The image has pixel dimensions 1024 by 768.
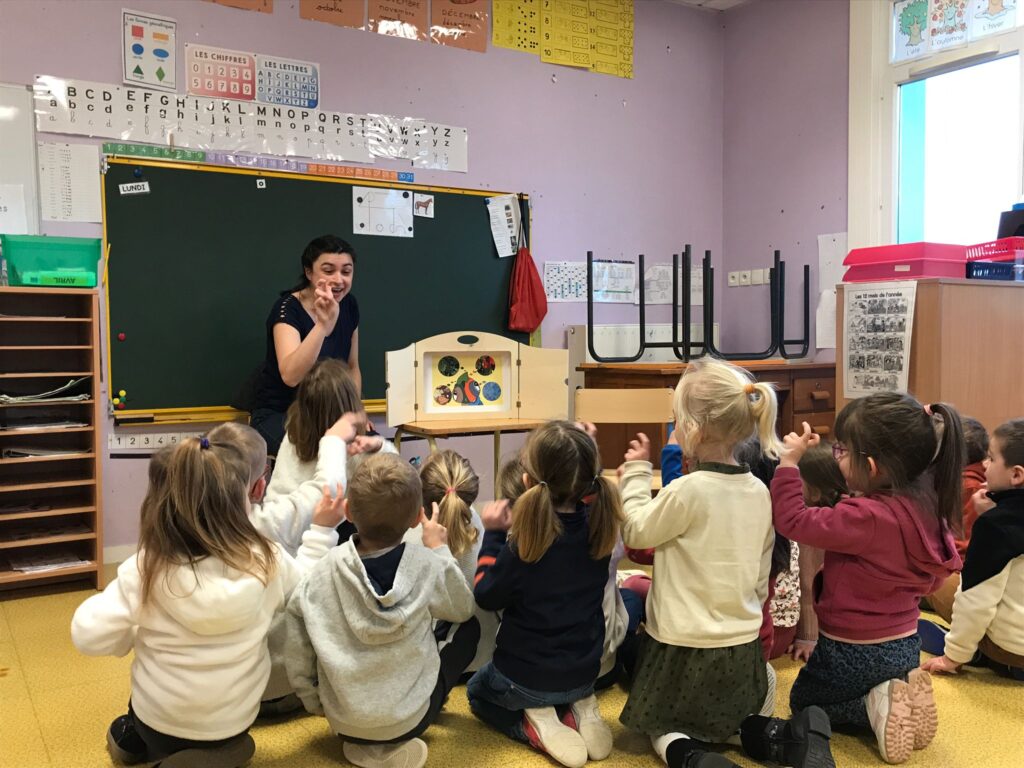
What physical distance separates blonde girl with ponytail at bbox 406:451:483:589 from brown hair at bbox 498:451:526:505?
167 mm

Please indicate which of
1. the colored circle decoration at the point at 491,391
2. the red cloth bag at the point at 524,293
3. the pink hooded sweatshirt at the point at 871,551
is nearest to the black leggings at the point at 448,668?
the pink hooded sweatshirt at the point at 871,551

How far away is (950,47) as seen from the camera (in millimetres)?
4012

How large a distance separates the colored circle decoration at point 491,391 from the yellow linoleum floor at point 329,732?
1.63 metres

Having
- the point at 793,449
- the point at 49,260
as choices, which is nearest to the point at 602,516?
the point at 793,449

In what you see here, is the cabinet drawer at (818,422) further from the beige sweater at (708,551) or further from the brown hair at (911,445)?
the beige sweater at (708,551)

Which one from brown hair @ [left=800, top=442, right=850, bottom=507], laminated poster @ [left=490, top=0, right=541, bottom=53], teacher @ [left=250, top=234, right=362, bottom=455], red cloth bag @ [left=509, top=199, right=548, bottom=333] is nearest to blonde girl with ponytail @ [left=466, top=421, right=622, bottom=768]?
brown hair @ [left=800, top=442, right=850, bottom=507]

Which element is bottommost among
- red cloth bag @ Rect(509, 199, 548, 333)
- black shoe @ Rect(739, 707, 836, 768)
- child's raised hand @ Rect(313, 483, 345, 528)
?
black shoe @ Rect(739, 707, 836, 768)

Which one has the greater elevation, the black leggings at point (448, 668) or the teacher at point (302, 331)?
the teacher at point (302, 331)

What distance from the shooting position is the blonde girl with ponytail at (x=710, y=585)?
1814mm

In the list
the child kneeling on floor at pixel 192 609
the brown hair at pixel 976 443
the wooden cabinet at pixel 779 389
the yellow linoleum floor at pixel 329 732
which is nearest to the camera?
the child kneeling on floor at pixel 192 609

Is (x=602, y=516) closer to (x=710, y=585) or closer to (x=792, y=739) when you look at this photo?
(x=710, y=585)

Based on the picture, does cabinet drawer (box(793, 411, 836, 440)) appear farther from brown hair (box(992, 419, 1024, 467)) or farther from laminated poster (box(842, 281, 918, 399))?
brown hair (box(992, 419, 1024, 467))

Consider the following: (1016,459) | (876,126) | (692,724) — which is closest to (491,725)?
(692,724)

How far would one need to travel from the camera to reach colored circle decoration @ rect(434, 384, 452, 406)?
3588mm
